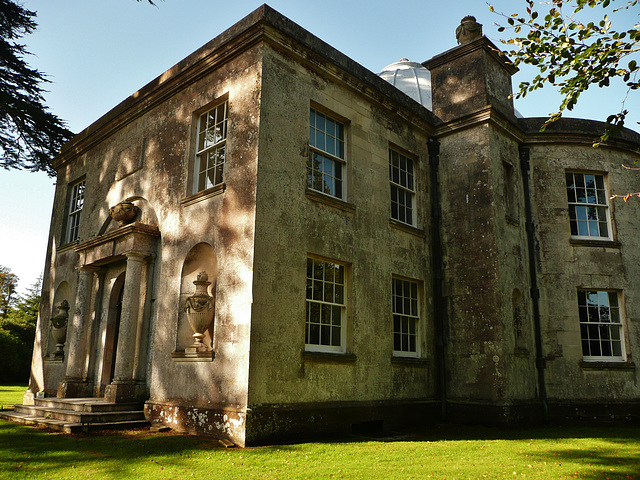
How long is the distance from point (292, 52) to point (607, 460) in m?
9.09

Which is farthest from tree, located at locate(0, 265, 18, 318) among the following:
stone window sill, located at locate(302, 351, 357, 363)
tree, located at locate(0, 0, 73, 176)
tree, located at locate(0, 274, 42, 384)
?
stone window sill, located at locate(302, 351, 357, 363)

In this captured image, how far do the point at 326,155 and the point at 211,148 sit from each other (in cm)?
249

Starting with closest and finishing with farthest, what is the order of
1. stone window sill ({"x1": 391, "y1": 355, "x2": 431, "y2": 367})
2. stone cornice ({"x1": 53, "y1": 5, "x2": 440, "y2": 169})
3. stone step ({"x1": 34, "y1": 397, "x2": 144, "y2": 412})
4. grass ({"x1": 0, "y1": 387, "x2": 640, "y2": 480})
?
grass ({"x1": 0, "y1": 387, "x2": 640, "y2": 480})
stone step ({"x1": 34, "y1": 397, "x2": 144, "y2": 412})
stone cornice ({"x1": 53, "y1": 5, "x2": 440, "y2": 169})
stone window sill ({"x1": 391, "y1": 355, "x2": 431, "y2": 367})

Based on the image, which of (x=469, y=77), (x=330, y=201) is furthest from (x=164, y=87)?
(x=469, y=77)

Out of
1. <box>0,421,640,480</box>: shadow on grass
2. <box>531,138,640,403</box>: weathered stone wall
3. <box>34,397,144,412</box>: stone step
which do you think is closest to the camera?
<box>0,421,640,480</box>: shadow on grass

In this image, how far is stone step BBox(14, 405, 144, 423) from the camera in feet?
32.1

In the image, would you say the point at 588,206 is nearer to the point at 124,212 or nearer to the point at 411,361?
the point at 411,361

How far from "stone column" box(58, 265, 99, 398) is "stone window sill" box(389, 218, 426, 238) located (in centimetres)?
761

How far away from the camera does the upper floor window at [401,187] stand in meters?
13.1

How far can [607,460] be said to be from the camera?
7.80 m

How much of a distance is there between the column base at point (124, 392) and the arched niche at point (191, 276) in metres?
1.60

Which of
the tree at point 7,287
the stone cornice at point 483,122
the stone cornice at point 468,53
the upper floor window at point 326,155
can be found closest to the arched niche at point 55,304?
the upper floor window at point 326,155

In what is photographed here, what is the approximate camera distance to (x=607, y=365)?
43.1 feet

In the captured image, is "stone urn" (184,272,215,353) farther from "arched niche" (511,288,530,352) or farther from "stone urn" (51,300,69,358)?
"arched niche" (511,288,530,352)
